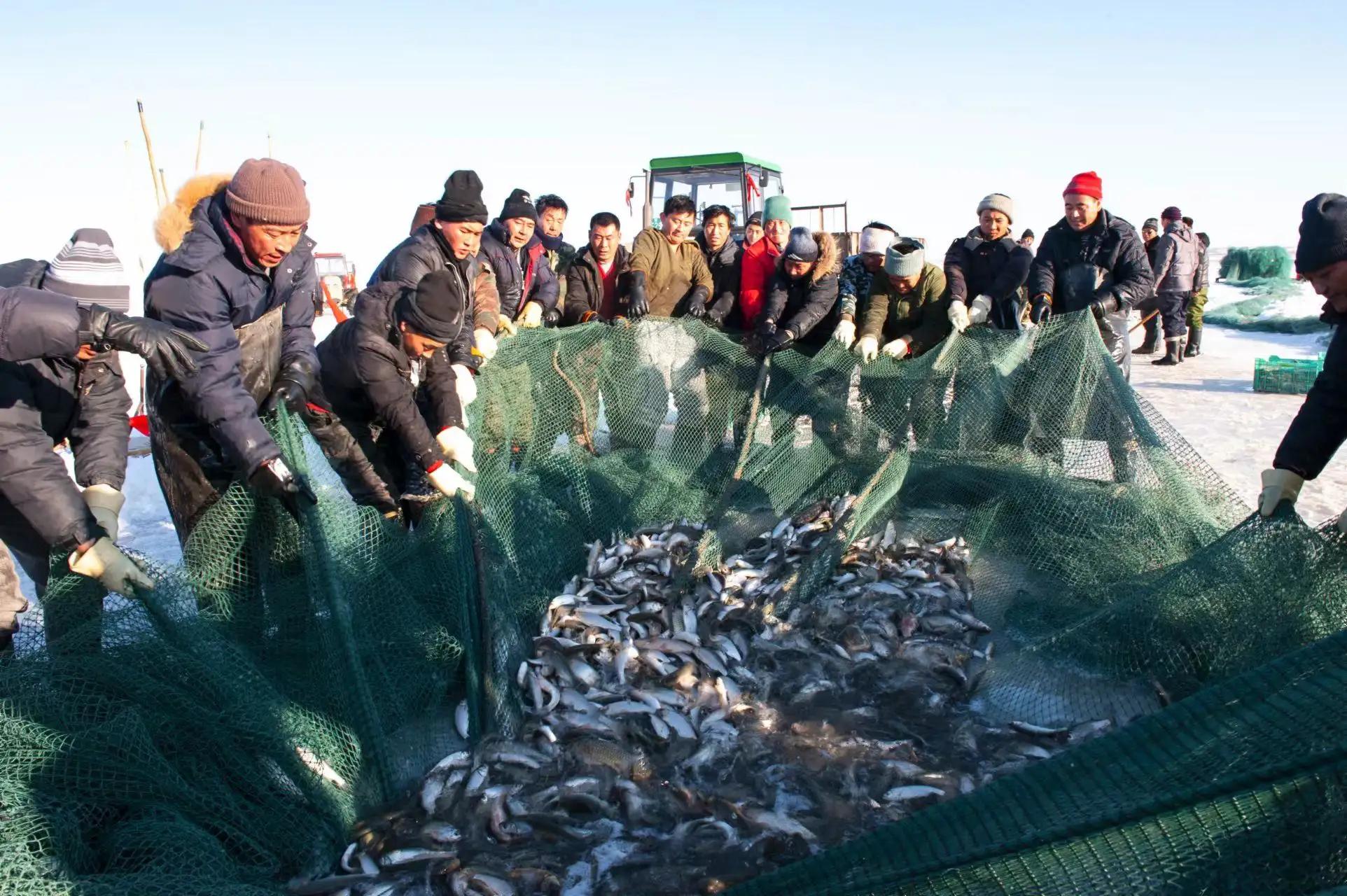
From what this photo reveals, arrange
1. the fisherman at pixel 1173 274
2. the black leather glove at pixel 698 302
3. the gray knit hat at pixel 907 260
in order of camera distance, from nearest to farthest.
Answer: the gray knit hat at pixel 907 260 → the black leather glove at pixel 698 302 → the fisherman at pixel 1173 274

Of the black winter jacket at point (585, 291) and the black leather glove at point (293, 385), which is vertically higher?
the black winter jacket at point (585, 291)

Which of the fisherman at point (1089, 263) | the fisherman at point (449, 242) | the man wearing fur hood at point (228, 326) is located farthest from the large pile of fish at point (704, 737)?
the fisherman at point (1089, 263)

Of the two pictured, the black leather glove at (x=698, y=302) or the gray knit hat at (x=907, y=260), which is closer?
the gray knit hat at (x=907, y=260)

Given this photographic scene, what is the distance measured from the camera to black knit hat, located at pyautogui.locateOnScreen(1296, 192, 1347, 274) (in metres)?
3.68

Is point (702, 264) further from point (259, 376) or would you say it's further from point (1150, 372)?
point (1150, 372)

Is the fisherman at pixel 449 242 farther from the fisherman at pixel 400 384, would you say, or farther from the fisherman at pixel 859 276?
the fisherman at pixel 859 276

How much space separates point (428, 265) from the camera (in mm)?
5555

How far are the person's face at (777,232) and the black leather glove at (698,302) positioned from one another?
0.81 m

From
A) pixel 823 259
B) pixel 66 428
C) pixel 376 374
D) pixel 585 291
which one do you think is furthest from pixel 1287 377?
pixel 66 428

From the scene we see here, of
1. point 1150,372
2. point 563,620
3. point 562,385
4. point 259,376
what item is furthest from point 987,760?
point 1150,372

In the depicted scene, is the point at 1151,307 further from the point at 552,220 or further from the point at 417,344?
the point at 417,344

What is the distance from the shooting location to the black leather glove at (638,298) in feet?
25.9

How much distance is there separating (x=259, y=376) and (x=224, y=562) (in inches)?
41.7

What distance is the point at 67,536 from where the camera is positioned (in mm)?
3578
